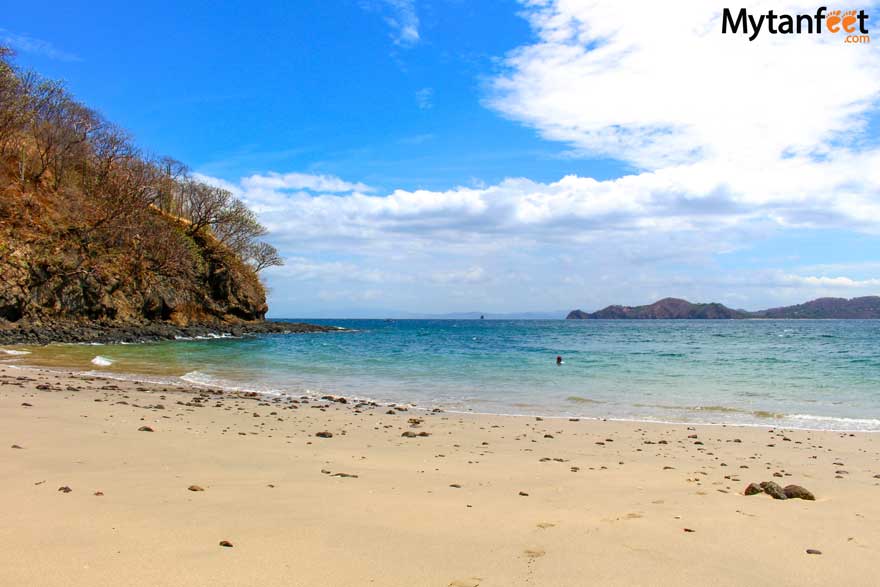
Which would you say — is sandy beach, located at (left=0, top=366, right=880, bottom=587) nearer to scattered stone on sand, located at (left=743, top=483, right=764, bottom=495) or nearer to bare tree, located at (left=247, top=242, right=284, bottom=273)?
scattered stone on sand, located at (left=743, top=483, right=764, bottom=495)

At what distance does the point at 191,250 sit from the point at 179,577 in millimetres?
67107

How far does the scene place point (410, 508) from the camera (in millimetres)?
5383

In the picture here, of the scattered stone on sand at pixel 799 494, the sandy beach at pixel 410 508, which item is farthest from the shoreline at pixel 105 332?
the scattered stone on sand at pixel 799 494

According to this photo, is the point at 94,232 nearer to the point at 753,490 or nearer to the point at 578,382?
the point at 578,382

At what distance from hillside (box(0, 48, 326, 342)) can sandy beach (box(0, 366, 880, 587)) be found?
37.9 metres

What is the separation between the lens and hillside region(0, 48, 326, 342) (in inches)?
1670

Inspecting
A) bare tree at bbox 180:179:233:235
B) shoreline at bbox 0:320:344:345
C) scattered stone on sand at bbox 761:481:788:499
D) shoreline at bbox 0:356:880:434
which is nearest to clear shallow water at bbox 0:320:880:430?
shoreline at bbox 0:356:880:434

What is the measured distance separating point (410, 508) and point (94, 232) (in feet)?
182

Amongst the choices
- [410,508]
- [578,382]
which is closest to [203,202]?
[578,382]

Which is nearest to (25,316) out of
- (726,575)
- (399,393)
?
(399,393)

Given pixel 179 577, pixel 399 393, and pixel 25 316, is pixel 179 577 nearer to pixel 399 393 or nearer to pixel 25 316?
pixel 399 393

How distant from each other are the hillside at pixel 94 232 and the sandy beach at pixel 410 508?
37.9 metres

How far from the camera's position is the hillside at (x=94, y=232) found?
42.4 m

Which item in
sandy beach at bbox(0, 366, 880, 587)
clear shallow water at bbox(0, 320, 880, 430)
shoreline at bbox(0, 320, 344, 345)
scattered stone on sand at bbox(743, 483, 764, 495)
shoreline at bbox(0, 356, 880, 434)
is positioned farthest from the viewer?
shoreline at bbox(0, 320, 344, 345)
